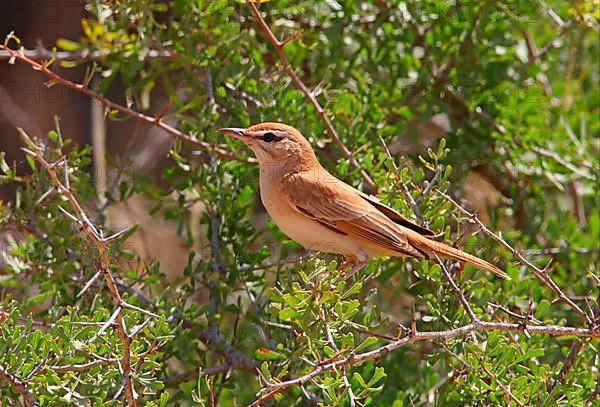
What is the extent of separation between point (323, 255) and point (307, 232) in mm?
485

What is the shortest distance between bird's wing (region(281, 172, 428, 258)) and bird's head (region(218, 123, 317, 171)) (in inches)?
3.3

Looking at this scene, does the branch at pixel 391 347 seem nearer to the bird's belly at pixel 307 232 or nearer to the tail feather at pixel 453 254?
the tail feather at pixel 453 254

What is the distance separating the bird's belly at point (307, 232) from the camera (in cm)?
385

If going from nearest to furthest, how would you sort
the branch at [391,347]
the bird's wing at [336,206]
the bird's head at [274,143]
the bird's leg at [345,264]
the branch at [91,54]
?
the branch at [391,347], the bird's wing at [336,206], the bird's head at [274,143], the bird's leg at [345,264], the branch at [91,54]

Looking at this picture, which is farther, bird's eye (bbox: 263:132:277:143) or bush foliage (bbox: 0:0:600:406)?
bird's eye (bbox: 263:132:277:143)

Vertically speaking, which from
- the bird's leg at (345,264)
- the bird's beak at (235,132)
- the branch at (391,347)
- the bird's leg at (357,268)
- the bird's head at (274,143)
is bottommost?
the bird's leg at (345,264)

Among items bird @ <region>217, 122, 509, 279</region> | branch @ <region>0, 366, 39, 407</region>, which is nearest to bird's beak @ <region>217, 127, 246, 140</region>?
bird @ <region>217, 122, 509, 279</region>

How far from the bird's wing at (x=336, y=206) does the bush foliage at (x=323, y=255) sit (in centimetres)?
14

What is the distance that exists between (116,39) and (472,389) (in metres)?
2.41

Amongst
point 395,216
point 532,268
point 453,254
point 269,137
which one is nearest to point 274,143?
point 269,137

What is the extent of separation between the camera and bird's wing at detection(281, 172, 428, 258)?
3.79m

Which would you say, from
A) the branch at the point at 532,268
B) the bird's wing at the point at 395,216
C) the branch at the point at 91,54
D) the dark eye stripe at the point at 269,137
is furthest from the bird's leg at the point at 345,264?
the branch at the point at 91,54

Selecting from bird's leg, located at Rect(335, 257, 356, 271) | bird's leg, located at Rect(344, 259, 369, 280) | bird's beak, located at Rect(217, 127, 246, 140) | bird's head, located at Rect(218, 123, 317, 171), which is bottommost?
→ bird's leg, located at Rect(335, 257, 356, 271)

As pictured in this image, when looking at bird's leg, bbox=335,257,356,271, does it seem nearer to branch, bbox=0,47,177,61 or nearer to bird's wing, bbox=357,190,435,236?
bird's wing, bbox=357,190,435,236
